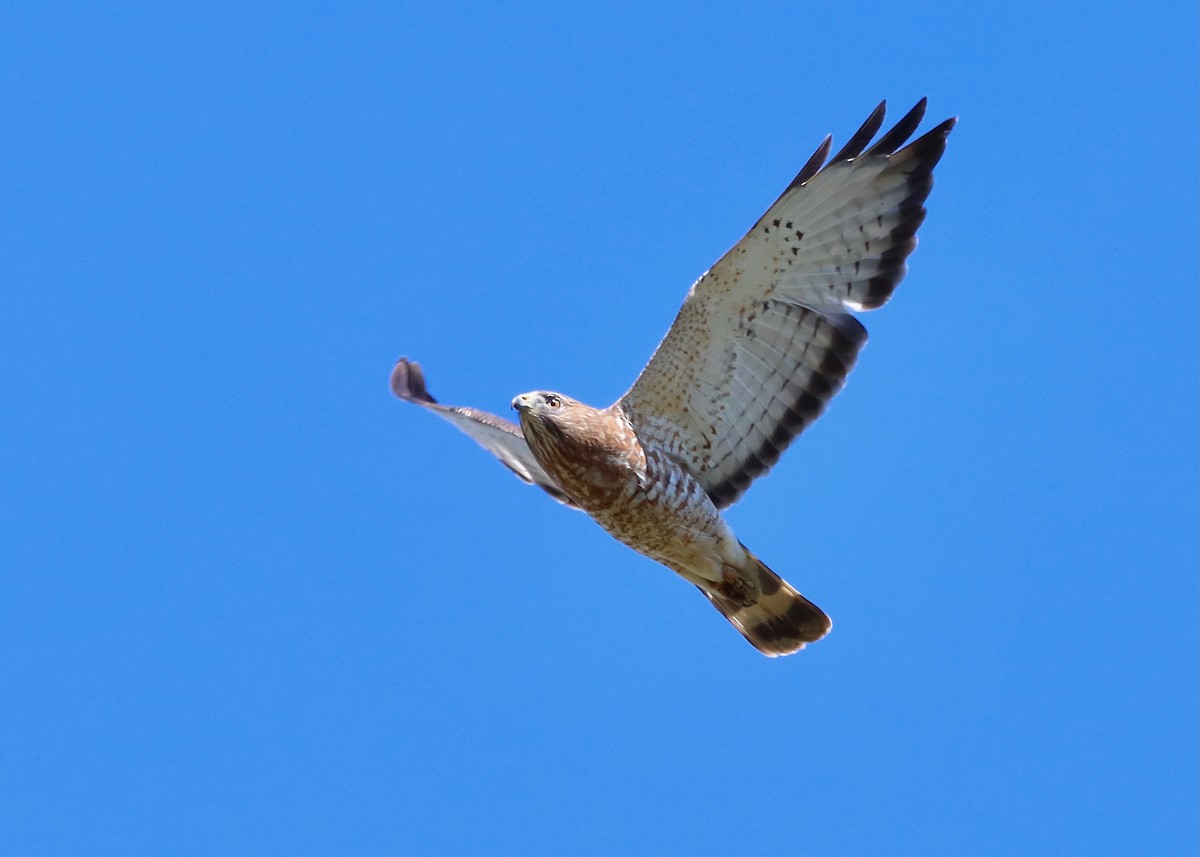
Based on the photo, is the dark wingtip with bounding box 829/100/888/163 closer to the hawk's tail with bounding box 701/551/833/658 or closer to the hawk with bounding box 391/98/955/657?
the hawk with bounding box 391/98/955/657

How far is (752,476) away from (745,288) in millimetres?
1259

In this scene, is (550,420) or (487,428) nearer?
(550,420)

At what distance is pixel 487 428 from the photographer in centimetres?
1138

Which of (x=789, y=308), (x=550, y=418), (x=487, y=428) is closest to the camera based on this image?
(x=550, y=418)

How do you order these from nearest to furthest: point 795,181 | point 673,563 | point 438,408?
point 795,181, point 673,563, point 438,408

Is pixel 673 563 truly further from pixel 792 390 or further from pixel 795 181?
pixel 795 181

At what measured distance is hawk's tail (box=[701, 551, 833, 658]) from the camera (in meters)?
10.7

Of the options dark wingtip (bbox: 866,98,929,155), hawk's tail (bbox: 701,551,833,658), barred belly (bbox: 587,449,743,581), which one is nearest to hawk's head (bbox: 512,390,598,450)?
barred belly (bbox: 587,449,743,581)

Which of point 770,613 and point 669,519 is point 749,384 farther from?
point 770,613

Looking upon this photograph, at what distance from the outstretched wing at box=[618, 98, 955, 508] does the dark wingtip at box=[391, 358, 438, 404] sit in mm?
1735

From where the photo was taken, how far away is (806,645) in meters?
10.8

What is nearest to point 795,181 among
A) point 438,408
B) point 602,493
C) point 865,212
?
point 865,212

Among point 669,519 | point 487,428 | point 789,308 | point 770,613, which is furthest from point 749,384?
point 487,428

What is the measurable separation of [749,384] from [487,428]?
188 centimetres
